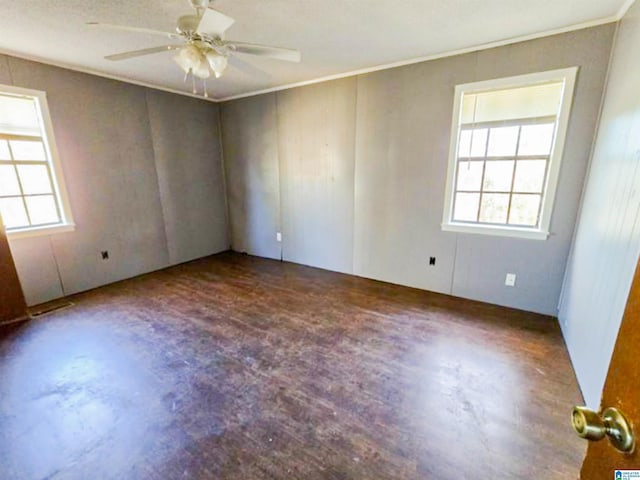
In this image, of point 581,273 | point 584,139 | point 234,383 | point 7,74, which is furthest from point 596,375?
point 7,74

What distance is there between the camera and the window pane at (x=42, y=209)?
126 inches

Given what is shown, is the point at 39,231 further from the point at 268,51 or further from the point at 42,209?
the point at 268,51

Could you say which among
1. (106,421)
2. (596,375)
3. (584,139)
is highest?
(584,139)

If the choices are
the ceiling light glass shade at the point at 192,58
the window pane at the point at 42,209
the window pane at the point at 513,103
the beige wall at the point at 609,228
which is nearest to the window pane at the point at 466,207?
the window pane at the point at 513,103

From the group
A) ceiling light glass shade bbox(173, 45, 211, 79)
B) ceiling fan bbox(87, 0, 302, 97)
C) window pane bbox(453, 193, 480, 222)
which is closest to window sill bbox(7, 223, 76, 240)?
ceiling fan bbox(87, 0, 302, 97)

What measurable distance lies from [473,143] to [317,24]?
1.91 m

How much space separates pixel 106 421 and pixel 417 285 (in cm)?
316

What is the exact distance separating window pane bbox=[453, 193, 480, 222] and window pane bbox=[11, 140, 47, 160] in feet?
15.2

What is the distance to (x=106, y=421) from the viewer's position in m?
1.76

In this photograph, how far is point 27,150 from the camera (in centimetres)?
312

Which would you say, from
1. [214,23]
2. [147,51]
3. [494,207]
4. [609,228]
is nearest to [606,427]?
[609,228]

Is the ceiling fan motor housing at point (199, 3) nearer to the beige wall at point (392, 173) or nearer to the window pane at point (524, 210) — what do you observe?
the beige wall at point (392, 173)

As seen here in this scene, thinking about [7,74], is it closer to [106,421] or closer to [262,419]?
[106,421]

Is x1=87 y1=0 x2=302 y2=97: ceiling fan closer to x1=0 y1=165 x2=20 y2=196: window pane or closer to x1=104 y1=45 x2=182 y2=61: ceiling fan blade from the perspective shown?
x1=104 y1=45 x2=182 y2=61: ceiling fan blade
